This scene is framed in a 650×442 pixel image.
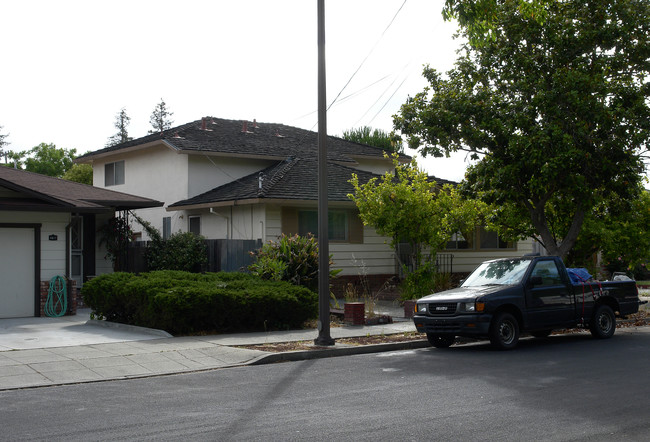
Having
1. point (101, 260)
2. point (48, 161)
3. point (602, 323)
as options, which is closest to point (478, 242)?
point (602, 323)

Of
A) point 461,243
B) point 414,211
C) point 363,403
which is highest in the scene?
point 414,211

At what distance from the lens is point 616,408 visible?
8.07m

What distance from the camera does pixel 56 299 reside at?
1853 centimetres

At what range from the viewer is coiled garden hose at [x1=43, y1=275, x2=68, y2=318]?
18.3 meters

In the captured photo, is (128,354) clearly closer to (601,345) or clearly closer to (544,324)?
(544,324)

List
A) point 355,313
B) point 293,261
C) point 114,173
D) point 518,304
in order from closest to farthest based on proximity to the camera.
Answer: point 518,304 < point 355,313 < point 293,261 < point 114,173

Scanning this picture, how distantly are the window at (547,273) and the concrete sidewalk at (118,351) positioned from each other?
9.12ft

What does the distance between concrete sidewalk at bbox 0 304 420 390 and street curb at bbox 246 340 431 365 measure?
0.02 metres

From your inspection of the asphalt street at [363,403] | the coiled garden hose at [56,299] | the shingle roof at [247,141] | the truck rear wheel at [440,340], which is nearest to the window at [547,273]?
the truck rear wheel at [440,340]

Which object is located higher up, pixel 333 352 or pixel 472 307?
pixel 472 307

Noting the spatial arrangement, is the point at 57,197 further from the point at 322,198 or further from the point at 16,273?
the point at 322,198

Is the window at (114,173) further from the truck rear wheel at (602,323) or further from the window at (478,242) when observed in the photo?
the truck rear wheel at (602,323)

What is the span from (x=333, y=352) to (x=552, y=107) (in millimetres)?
8645

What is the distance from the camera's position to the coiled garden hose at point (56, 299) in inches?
720
